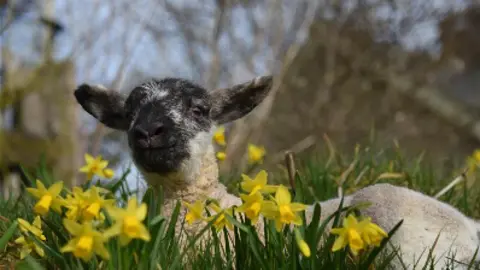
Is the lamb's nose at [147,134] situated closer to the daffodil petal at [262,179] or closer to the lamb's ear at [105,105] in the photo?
the lamb's ear at [105,105]

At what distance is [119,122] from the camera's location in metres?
2.80

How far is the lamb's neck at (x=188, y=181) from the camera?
237 centimetres

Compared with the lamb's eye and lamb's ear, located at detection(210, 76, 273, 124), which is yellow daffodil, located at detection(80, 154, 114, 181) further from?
lamb's ear, located at detection(210, 76, 273, 124)

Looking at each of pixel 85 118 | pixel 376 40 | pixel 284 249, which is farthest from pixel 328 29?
pixel 284 249

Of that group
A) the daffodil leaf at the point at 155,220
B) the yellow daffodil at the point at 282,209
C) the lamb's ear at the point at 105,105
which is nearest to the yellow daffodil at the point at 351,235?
the yellow daffodil at the point at 282,209

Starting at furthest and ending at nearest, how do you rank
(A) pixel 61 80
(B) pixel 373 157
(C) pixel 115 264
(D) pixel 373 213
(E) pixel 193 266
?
(A) pixel 61 80, (B) pixel 373 157, (D) pixel 373 213, (E) pixel 193 266, (C) pixel 115 264

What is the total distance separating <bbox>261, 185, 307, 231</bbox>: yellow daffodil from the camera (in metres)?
1.47

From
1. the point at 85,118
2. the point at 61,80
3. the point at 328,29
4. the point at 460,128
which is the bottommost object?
the point at 460,128

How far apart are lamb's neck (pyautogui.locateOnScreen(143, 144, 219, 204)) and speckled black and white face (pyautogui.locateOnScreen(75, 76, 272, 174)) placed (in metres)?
0.04

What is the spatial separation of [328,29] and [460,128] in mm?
4466

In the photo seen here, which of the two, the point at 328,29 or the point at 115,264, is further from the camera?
the point at 328,29

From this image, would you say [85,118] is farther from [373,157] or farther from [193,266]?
[193,266]

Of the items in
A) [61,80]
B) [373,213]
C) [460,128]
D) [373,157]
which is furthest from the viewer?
[460,128]

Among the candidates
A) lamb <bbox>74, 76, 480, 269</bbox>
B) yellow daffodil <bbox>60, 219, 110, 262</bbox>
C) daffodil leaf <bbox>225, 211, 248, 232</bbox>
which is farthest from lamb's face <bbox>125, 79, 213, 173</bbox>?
yellow daffodil <bbox>60, 219, 110, 262</bbox>
